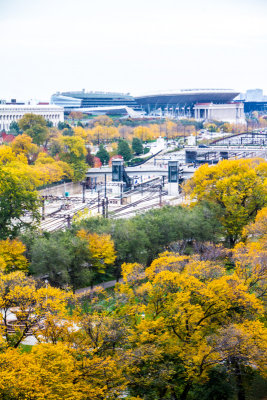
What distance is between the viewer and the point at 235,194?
46438 millimetres

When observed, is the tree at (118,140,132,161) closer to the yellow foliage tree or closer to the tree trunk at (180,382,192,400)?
the yellow foliage tree

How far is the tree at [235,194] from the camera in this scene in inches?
1808

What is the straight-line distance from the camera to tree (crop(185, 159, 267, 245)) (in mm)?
45931

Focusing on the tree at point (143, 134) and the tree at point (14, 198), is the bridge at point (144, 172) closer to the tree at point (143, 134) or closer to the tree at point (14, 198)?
the tree at point (14, 198)

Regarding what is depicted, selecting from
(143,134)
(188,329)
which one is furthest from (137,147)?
(188,329)

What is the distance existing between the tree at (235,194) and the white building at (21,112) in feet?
353

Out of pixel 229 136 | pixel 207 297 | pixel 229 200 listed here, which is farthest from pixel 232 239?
pixel 229 136

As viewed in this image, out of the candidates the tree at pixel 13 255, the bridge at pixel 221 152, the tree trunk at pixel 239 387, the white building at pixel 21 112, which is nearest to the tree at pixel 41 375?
the tree trunk at pixel 239 387

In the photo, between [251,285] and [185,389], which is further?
[251,285]

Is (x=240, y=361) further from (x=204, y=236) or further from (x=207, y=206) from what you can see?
(x=207, y=206)

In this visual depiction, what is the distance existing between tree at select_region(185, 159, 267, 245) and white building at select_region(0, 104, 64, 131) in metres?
108

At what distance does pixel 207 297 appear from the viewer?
84.9 feet

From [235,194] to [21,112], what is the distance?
121151mm

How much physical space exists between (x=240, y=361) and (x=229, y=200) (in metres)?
22.5
